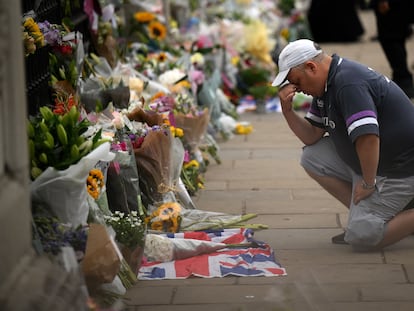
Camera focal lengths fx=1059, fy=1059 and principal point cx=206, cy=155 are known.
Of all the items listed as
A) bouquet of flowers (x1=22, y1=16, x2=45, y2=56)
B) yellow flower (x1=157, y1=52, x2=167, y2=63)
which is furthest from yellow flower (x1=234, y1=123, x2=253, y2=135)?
bouquet of flowers (x1=22, y1=16, x2=45, y2=56)

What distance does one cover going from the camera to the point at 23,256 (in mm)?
4234

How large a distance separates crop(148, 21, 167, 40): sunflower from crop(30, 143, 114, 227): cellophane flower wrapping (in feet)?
17.2

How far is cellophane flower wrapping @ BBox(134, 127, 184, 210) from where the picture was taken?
6441 millimetres

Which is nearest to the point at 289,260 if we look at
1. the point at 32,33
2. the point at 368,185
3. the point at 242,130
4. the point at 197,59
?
the point at 368,185

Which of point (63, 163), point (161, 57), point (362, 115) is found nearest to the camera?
point (63, 163)

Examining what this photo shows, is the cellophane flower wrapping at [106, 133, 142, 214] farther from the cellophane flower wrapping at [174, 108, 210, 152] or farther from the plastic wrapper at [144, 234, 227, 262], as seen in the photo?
the cellophane flower wrapping at [174, 108, 210, 152]

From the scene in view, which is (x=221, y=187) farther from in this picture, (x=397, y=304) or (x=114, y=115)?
(x=397, y=304)

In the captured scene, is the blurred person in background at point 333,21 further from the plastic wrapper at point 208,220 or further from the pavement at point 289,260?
the plastic wrapper at point 208,220

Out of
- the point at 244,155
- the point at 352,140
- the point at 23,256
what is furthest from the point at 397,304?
the point at 244,155

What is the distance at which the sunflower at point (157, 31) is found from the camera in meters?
10.2

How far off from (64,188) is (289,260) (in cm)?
155

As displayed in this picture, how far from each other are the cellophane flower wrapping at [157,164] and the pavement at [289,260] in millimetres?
594

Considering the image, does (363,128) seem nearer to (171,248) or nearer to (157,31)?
(171,248)

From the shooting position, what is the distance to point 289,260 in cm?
591
